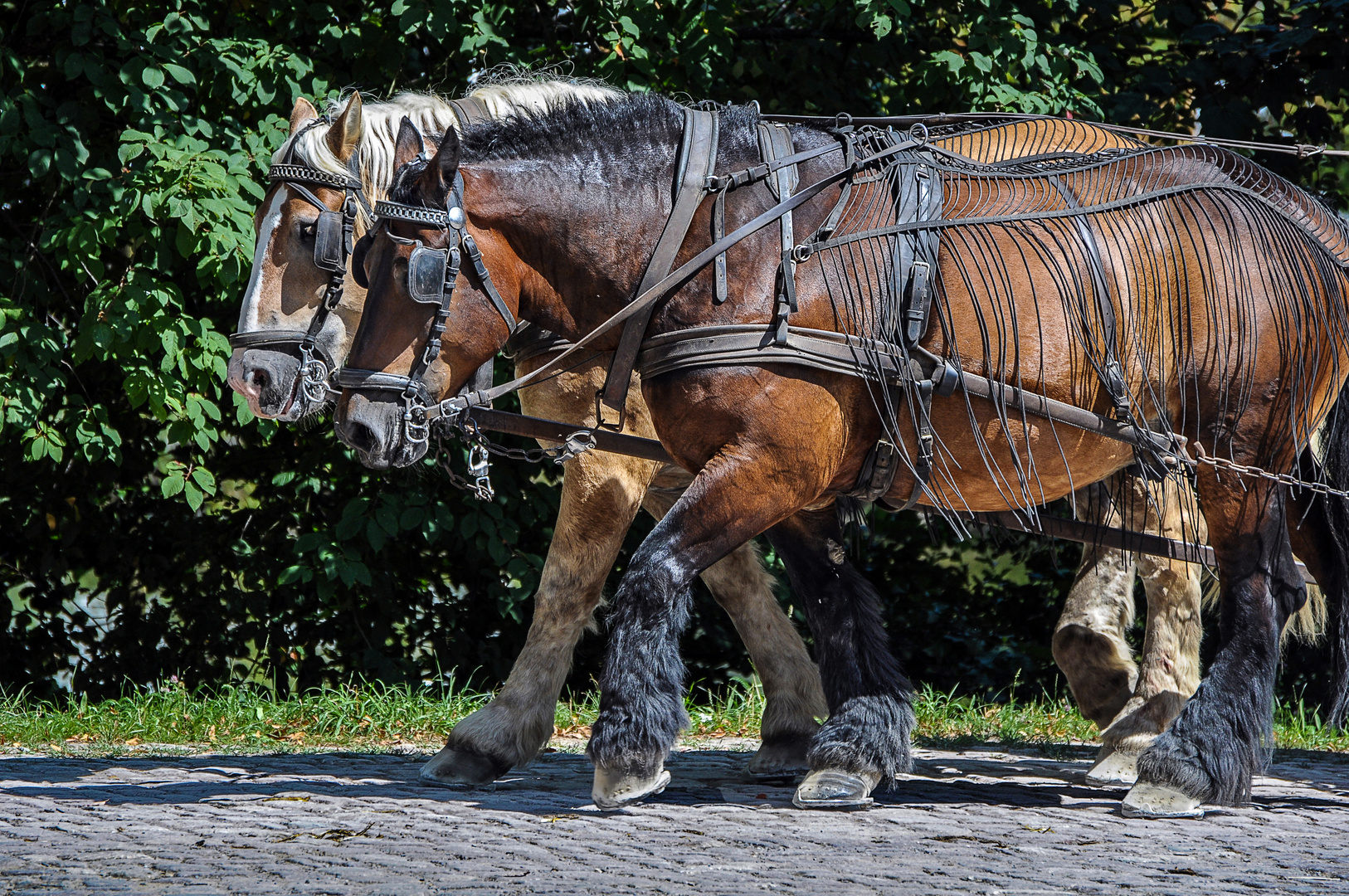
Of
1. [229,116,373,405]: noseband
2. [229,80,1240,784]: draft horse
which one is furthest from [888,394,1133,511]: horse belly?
[229,116,373,405]: noseband

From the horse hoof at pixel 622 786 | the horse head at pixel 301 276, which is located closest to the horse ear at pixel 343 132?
the horse head at pixel 301 276

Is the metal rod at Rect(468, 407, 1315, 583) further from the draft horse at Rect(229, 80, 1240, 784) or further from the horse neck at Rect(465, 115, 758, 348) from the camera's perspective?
the horse neck at Rect(465, 115, 758, 348)

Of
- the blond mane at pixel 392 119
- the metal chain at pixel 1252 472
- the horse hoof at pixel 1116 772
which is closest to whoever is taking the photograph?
the metal chain at pixel 1252 472

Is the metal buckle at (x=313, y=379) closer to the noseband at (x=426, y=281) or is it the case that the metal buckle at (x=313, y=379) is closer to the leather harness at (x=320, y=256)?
the leather harness at (x=320, y=256)

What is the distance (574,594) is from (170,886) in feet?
6.19

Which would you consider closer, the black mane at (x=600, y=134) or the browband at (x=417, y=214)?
the browband at (x=417, y=214)

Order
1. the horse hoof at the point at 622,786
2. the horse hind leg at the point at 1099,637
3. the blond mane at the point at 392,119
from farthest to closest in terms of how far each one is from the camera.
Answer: the horse hind leg at the point at 1099,637 < the blond mane at the point at 392,119 < the horse hoof at the point at 622,786

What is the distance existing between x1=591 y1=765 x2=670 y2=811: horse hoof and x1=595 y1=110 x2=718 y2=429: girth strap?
37.4 inches

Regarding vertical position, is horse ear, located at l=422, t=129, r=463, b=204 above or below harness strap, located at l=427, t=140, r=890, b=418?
above

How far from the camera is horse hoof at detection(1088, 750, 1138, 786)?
437 cm

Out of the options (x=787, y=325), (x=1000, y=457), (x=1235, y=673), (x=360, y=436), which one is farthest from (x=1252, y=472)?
(x=360, y=436)

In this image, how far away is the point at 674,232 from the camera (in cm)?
358

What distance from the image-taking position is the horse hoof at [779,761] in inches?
174

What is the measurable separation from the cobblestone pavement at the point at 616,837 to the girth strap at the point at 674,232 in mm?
1135
